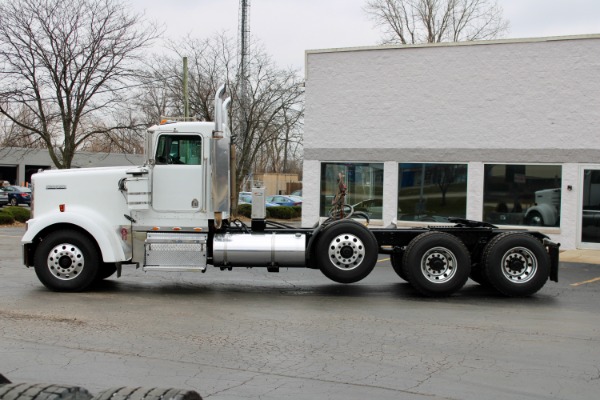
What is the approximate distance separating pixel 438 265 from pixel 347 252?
4.79 feet

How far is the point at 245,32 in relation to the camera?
34.0 metres

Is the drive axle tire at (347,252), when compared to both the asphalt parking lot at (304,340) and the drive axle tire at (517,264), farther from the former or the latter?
the drive axle tire at (517,264)

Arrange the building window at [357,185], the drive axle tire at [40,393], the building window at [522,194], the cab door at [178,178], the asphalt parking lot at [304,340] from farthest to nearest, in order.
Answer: the building window at [357,185], the building window at [522,194], the cab door at [178,178], the asphalt parking lot at [304,340], the drive axle tire at [40,393]

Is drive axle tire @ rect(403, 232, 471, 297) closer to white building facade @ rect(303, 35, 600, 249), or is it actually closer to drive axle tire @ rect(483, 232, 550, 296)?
drive axle tire @ rect(483, 232, 550, 296)

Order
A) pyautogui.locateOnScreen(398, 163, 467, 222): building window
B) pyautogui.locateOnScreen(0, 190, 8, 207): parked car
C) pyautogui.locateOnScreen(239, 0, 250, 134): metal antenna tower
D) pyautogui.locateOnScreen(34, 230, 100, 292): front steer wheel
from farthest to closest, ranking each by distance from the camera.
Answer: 1. pyautogui.locateOnScreen(0, 190, 8, 207): parked car
2. pyautogui.locateOnScreen(239, 0, 250, 134): metal antenna tower
3. pyautogui.locateOnScreen(398, 163, 467, 222): building window
4. pyautogui.locateOnScreen(34, 230, 100, 292): front steer wheel

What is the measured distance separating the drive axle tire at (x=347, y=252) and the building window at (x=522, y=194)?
9.74 meters

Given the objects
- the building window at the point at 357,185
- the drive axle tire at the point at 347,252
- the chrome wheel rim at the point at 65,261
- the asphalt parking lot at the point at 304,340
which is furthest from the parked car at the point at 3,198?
the drive axle tire at the point at 347,252

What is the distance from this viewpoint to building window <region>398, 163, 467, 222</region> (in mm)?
19547

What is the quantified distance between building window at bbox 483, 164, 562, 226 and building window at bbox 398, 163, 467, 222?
738mm

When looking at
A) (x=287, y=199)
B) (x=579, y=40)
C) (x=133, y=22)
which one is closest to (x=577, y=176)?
(x=579, y=40)

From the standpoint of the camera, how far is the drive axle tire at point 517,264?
10.5 metres

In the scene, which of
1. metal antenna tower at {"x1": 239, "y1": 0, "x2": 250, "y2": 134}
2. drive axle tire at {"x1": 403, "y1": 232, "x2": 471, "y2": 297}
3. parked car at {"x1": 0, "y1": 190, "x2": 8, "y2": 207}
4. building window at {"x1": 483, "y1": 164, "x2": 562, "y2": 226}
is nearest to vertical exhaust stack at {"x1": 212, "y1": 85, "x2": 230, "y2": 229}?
drive axle tire at {"x1": 403, "y1": 232, "x2": 471, "y2": 297}

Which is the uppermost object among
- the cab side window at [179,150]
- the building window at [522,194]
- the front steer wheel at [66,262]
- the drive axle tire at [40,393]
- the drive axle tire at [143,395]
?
the cab side window at [179,150]

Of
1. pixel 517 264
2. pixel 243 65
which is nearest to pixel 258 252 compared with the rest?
pixel 517 264
